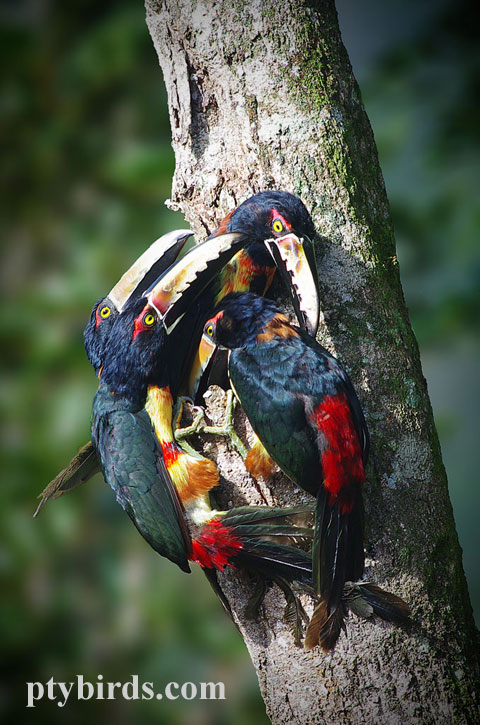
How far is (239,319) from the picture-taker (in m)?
0.90

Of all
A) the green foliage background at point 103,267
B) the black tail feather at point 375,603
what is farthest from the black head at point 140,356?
the green foliage background at point 103,267

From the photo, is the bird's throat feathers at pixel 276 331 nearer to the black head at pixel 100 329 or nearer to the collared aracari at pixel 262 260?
the collared aracari at pixel 262 260

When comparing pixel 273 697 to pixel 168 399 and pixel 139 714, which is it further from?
pixel 139 714

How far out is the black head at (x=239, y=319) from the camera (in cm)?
89

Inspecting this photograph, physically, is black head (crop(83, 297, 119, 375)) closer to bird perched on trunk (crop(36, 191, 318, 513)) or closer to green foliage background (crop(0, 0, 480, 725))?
bird perched on trunk (crop(36, 191, 318, 513))

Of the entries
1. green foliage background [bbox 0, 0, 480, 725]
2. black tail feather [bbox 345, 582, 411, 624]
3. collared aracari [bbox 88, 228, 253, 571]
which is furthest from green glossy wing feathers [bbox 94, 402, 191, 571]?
green foliage background [bbox 0, 0, 480, 725]

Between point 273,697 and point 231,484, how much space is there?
A: 32 cm

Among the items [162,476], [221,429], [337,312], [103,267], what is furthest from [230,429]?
[103,267]

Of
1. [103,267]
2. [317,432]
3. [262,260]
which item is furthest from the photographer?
[103,267]

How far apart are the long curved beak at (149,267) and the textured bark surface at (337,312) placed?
7 centimetres

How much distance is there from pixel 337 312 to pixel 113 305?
328mm

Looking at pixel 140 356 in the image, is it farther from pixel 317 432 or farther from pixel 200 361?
pixel 317 432

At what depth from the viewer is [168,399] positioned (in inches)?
36.2

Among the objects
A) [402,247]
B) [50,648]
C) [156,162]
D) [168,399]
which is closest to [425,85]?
[402,247]
